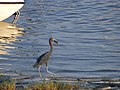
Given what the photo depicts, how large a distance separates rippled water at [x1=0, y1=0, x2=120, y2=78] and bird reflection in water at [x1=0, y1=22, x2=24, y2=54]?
106 millimetres

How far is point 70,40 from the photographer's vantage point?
73.0 ft

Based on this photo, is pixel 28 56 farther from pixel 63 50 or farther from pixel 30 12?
pixel 30 12

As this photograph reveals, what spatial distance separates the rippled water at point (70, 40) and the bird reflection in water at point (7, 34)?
0.11 meters

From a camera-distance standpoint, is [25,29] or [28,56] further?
[25,29]

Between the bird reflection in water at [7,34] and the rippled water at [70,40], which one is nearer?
the rippled water at [70,40]

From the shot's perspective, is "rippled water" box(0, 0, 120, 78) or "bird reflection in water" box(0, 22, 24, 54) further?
"bird reflection in water" box(0, 22, 24, 54)

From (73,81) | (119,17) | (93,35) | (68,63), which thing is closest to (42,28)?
(93,35)

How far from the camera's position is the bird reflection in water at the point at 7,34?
21.2m

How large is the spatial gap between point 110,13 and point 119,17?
2.23m

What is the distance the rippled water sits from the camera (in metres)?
16.7

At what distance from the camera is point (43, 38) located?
22906 millimetres

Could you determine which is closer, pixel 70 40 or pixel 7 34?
pixel 70 40

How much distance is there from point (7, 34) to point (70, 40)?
A: 355 centimetres

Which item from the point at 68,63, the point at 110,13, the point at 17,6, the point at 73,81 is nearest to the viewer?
the point at 73,81
